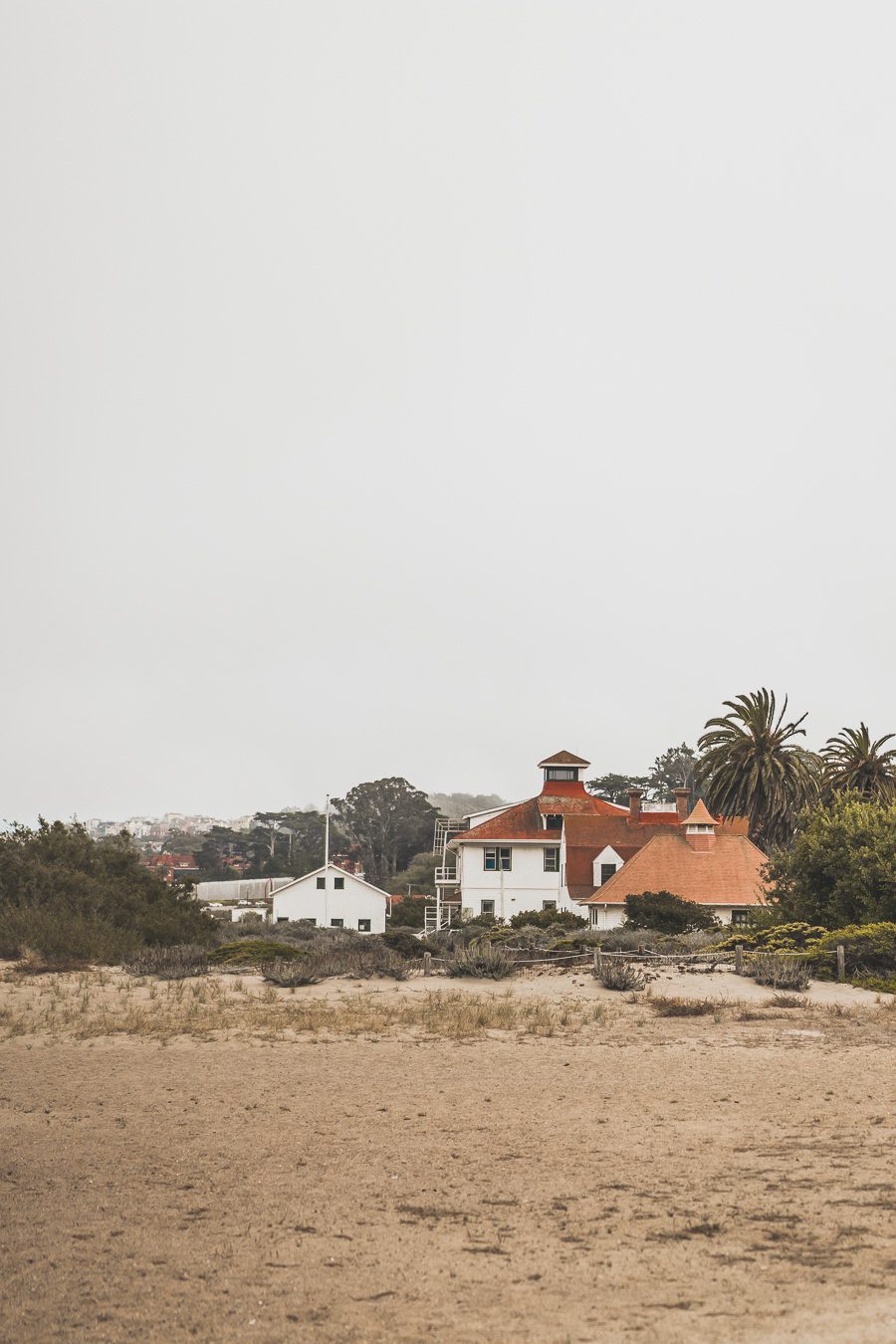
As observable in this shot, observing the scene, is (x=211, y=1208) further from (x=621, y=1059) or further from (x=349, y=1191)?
Answer: (x=621, y=1059)

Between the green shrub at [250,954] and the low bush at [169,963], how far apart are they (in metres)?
0.59

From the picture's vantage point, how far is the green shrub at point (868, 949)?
2764cm

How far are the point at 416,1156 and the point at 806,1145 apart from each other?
418 cm

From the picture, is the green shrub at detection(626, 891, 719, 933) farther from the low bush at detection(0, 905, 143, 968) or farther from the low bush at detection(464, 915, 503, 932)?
the low bush at detection(0, 905, 143, 968)

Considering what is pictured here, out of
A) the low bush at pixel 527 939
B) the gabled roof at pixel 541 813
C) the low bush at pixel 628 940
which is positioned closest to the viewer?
the low bush at pixel 628 940

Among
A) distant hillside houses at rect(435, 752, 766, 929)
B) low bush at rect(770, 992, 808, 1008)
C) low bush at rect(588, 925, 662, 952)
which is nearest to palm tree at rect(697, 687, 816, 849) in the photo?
distant hillside houses at rect(435, 752, 766, 929)

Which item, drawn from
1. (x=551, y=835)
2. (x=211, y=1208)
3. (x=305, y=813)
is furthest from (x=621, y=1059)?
(x=305, y=813)

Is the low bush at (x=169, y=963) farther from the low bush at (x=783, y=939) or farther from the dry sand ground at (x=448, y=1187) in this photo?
the low bush at (x=783, y=939)

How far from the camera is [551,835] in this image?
60.4 meters

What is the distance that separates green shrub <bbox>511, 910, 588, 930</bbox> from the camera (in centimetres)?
5162

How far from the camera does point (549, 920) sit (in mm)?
52406

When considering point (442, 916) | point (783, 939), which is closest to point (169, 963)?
point (783, 939)

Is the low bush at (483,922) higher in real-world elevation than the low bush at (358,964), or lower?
lower

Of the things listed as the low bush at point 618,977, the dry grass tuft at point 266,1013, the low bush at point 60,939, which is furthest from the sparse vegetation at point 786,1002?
the low bush at point 60,939
